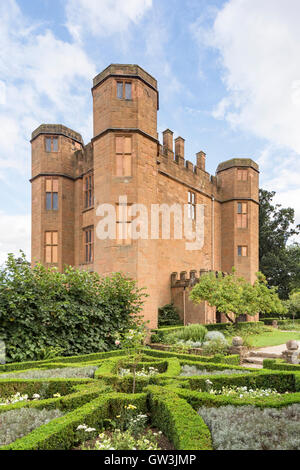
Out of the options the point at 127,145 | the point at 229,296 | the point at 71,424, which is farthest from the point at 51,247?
the point at 71,424

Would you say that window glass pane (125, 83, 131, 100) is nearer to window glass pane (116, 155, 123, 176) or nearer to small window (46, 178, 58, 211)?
window glass pane (116, 155, 123, 176)

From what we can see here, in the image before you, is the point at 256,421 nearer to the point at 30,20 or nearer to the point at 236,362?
the point at 236,362

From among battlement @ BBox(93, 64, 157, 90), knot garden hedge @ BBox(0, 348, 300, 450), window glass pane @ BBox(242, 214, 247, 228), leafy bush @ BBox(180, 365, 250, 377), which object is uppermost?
battlement @ BBox(93, 64, 157, 90)

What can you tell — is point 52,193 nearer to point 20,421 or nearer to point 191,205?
point 191,205

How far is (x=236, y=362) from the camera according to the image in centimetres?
781

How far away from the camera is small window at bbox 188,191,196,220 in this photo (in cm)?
1842

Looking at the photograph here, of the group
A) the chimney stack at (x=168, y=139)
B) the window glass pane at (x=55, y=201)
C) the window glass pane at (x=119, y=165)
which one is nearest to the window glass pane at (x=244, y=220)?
the chimney stack at (x=168, y=139)

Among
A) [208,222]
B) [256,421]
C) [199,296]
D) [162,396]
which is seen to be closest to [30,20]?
[162,396]

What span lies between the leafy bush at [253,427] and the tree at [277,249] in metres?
25.1

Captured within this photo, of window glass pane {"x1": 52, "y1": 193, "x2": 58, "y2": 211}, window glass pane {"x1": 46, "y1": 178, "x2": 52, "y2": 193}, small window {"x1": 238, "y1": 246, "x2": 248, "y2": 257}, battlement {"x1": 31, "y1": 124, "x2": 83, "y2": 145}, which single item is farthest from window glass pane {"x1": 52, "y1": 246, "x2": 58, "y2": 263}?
small window {"x1": 238, "y1": 246, "x2": 248, "y2": 257}

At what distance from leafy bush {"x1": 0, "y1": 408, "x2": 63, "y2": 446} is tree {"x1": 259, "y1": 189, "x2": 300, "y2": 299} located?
26050mm

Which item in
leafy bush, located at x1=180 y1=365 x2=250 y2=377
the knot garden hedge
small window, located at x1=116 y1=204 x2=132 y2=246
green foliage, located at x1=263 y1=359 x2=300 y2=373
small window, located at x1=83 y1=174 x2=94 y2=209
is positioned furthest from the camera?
small window, located at x1=83 y1=174 x2=94 y2=209

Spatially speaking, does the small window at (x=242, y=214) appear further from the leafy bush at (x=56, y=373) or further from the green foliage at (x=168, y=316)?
the leafy bush at (x=56, y=373)
